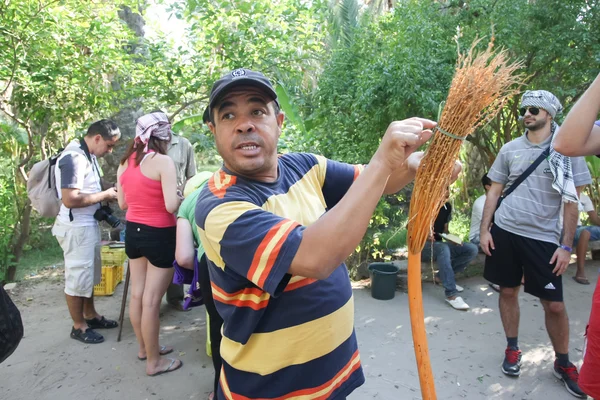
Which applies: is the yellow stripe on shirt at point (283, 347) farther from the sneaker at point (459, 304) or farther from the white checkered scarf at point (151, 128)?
the sneaker at point (459, 304)

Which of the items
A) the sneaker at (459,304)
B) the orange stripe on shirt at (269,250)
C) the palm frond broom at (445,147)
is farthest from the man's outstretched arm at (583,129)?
the sneaker at (459,304)

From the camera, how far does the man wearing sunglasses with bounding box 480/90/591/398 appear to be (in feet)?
11.0

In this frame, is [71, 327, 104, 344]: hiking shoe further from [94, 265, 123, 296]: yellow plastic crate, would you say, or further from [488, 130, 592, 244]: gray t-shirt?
[488, 130, 592, 244]: gray t-shirt

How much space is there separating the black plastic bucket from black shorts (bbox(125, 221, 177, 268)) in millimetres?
2786

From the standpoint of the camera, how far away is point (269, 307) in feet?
4.85

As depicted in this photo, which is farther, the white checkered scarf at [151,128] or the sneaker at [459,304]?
the sneaker at [459,304]

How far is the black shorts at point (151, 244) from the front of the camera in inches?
143

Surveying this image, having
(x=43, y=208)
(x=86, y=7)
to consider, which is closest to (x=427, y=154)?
(x=43, y=208)

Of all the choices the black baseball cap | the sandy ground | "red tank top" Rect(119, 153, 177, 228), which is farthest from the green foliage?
the black baseball cap

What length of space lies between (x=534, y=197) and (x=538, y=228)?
10.2 inches

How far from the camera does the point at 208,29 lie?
5.68 m

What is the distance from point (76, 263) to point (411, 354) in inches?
137

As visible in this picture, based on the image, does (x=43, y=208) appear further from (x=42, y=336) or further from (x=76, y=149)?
(x=42, y=336)

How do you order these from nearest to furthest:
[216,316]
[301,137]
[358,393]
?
[216,316] → [358,393] → [301,137]
